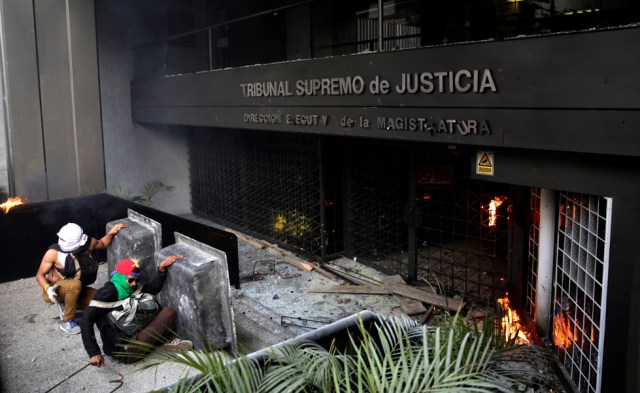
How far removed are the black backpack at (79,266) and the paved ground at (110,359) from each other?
84cm

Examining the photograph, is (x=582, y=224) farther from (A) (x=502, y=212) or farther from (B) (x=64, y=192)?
(B) (x=64, y=192)

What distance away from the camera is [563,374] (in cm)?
638

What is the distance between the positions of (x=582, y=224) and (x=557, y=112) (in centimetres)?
145

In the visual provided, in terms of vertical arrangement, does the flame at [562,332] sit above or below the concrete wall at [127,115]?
below

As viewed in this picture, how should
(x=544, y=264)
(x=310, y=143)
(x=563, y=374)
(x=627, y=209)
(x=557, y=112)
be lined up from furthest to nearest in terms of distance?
(x=310, y=143) < (x=544, y=264) < (x=563, y=374) < (x=557, y=112) < (x=627, y=209)

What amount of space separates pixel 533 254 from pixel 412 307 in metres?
1.98

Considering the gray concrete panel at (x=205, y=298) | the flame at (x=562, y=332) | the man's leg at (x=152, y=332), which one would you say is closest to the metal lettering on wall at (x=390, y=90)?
the flame at (x=562, y=332)

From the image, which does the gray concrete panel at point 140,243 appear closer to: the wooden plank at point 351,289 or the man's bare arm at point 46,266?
the man's bare arm at point 46,266

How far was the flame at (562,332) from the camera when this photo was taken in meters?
6.46

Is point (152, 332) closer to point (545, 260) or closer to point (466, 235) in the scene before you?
point (466, 235)

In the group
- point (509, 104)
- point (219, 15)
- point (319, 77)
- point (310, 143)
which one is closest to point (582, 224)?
point (509, 104)

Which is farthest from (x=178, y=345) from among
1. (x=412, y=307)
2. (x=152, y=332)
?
(x=412, y=307)

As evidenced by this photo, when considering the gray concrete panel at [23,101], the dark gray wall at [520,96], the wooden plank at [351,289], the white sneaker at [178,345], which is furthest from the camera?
the gray concrete panel at [23,101]

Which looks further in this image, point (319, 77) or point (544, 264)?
point (319, 77)
